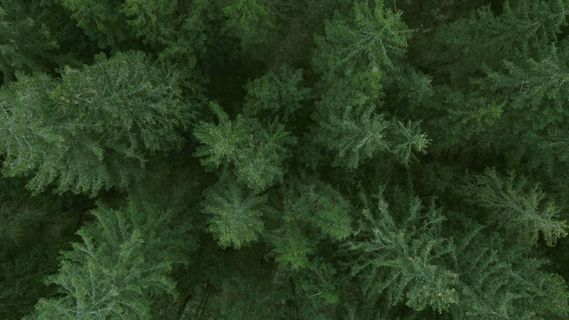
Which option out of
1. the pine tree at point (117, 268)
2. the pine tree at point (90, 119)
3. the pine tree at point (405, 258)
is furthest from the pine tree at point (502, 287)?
the pine tree at point (90, 119)

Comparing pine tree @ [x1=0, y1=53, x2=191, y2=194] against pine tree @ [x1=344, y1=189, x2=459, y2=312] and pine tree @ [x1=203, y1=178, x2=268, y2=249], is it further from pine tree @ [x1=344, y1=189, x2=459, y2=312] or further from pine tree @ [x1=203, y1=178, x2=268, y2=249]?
pine tree @ [x1=344, y1=189, x2=459, y2=312]

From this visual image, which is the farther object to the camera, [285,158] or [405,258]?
[285,158]

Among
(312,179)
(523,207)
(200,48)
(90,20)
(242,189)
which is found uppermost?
(90,20)

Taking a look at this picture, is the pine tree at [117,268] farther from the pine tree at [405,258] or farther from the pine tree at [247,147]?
the pine tree at [405,258]

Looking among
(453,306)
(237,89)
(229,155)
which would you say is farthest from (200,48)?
(453,306)

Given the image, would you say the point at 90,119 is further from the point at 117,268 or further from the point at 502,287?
the point at 502,287

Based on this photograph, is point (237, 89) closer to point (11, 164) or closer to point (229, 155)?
point (229, 155)

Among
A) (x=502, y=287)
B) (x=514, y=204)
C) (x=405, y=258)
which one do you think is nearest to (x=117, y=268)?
(x=405, y=258)

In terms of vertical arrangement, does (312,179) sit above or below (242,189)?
below
